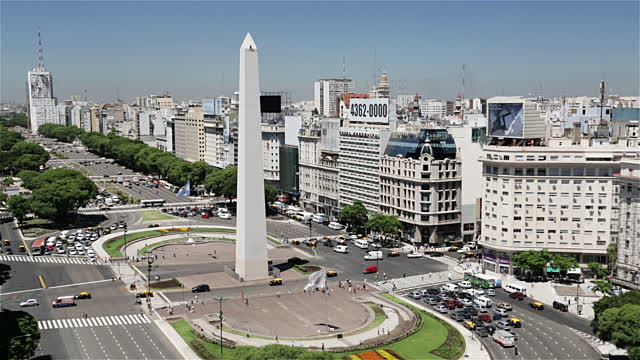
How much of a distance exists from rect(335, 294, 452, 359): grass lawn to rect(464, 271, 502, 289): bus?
17869mm

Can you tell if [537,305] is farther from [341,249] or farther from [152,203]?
[152,203]

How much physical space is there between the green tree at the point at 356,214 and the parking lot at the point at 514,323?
3835cm

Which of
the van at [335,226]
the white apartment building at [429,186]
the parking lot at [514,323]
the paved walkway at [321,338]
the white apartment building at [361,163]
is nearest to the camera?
the parking lot at [514,323]

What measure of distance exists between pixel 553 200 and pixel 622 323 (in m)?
37.6

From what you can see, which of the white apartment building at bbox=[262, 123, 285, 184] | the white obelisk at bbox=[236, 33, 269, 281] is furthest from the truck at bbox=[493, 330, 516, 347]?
the white apartment building at bbox=[262, 123, 285, 184]

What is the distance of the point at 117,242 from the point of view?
12269 cm

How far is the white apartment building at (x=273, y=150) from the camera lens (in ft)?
566

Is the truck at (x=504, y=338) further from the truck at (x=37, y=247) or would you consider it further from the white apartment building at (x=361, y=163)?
Result: the truck at (x=37, y=247)

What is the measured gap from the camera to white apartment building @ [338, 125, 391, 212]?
129 m

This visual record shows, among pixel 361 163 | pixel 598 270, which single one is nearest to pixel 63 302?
pixel 361 163

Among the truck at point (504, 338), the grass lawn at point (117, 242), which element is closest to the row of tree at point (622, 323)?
the truck at point (504, 338)

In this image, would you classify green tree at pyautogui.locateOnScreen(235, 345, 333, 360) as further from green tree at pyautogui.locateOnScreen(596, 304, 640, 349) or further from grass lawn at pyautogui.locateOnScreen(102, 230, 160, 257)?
grass lawn at pyautogui.locateOnScreen(102, 230, 160, 257)

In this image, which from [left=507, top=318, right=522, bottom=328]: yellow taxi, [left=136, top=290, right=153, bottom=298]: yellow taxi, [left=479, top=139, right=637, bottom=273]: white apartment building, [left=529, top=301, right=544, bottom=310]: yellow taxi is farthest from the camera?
[left=479, top=139, right=637, bottom=273]: white apartment building

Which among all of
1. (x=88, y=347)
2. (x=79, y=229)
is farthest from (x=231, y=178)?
(x=88, y=347)
